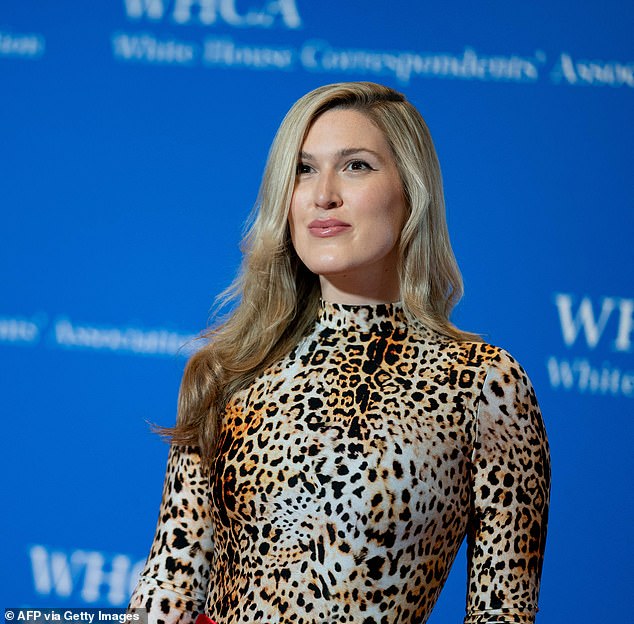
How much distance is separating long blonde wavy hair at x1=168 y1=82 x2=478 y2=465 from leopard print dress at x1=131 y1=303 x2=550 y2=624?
5 cm

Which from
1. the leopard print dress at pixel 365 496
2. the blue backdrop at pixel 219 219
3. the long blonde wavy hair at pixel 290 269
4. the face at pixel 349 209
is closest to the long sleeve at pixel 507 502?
the leopard print dress at pixel 365 496

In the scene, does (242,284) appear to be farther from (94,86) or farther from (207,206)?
(94,86)

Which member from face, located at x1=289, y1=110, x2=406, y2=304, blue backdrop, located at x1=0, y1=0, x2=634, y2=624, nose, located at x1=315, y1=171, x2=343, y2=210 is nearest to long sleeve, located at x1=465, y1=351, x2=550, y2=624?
face, located at x1=289, y1=110, x2=406, y2=304

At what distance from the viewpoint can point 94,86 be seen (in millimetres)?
3326

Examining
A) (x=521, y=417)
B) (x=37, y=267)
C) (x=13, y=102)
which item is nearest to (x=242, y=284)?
(x=521, y=417)

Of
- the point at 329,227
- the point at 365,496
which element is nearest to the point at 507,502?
the point at 365,496

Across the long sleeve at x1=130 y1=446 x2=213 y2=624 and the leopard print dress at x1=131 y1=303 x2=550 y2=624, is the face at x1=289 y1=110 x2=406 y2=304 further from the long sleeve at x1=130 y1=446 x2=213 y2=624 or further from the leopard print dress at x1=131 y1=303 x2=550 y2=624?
the long sleeve at x1=130 y1=446 x2=213 y2=624

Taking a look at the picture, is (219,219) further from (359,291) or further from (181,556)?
(181,556)

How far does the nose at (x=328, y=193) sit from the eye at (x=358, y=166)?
4 cm

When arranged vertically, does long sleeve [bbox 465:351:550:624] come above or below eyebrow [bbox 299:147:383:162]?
below

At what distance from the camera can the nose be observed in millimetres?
1894

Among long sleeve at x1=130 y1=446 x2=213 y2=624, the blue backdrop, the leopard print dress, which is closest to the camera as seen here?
the leopard print dress

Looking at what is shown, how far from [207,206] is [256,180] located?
6.6 inches

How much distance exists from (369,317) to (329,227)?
7.3 inches
